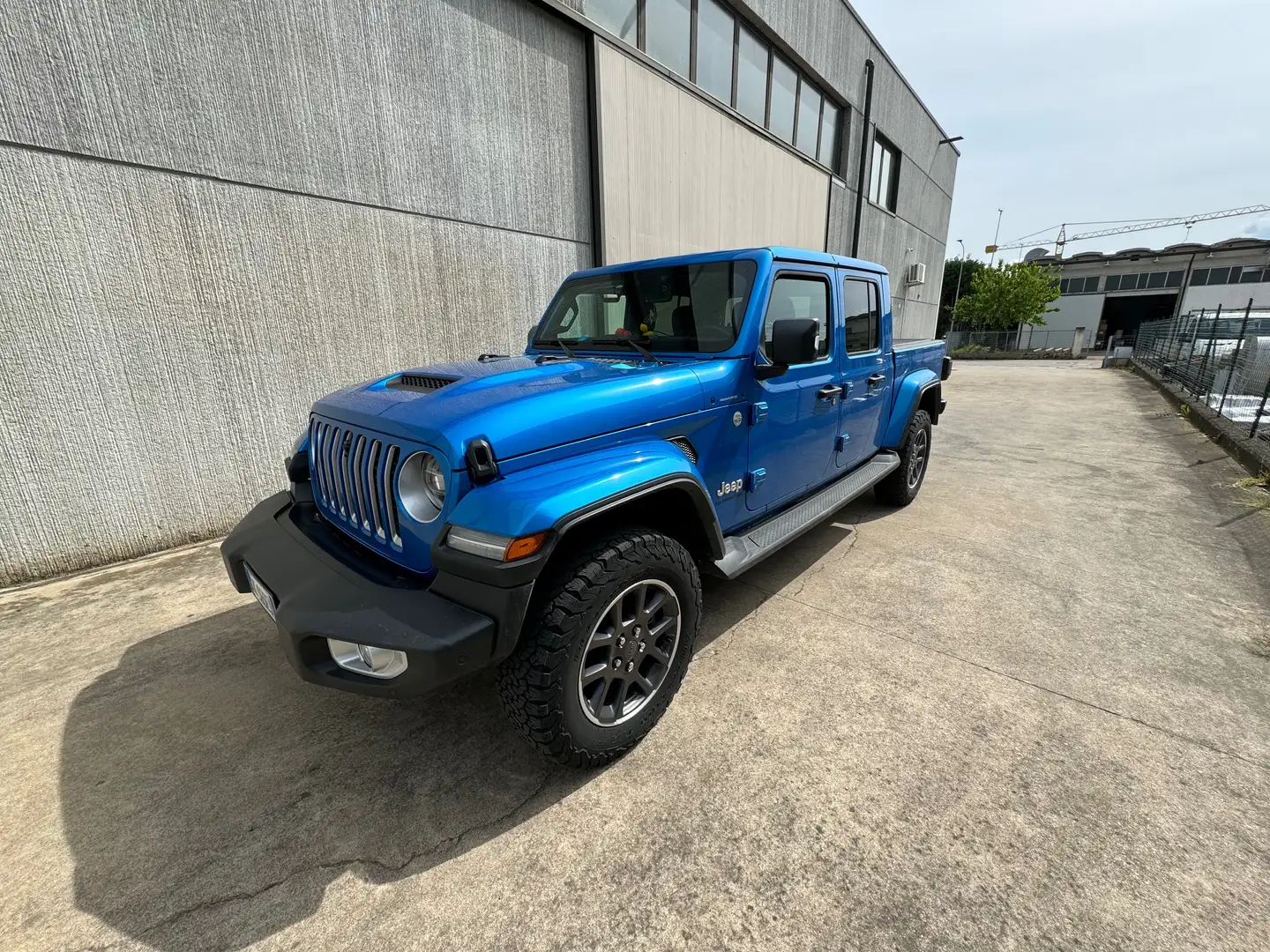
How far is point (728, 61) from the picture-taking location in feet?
28.2

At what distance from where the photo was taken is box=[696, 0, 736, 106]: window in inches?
312

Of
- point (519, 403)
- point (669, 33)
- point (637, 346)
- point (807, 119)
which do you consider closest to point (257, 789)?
point (519, 403)

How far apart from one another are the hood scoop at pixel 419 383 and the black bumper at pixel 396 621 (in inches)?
29.9

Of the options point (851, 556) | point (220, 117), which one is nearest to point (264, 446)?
point (220, 117)

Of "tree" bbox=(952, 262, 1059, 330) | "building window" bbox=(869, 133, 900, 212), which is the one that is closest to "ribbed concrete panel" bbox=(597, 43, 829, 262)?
"building window" bbox=(869, 133, 900, 212)

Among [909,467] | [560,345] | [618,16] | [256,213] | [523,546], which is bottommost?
[909,467]

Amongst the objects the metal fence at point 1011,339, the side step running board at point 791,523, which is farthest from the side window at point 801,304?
the metal fence at point 1011,339

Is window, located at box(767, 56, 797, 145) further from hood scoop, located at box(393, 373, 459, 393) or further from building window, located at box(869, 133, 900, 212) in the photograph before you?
hood scoop, located at box(393, 373, 459, 393)

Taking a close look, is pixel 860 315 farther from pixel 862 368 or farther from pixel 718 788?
pixel 718 788

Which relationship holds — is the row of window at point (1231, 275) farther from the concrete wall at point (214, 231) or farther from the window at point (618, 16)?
the concrete wall at point (214, 231)

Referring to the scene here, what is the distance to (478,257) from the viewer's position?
5.50 meters

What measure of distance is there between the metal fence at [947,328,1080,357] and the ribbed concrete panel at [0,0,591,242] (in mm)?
34841

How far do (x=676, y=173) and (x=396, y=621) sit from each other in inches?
305

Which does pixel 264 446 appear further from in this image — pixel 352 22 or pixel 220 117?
pixel 352 22
